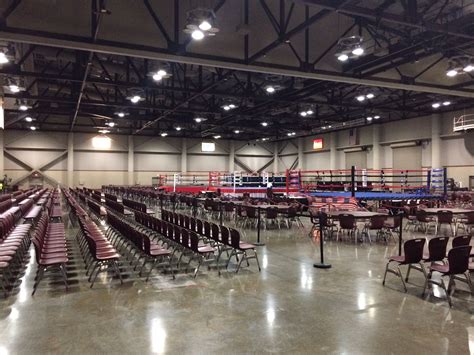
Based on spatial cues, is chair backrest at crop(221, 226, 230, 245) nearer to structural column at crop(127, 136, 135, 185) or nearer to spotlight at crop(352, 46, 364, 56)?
spotlight at crop(352, 46, 364, 56)

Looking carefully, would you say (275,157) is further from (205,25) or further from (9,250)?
(9,250)

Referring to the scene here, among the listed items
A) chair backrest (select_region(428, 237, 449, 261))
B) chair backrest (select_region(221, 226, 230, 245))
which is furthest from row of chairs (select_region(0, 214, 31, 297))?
chair backrest (select_region(428, 237, 449, 261))

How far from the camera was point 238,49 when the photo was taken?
9.67m

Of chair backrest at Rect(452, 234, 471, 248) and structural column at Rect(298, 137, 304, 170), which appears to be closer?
chair backrest at Rect(452, 234, 471, 248)

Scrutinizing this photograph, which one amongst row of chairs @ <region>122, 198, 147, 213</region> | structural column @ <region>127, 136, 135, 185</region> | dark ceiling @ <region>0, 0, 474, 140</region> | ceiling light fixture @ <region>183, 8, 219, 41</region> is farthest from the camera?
structural column @ <region>127, 136, 135, 185</region>

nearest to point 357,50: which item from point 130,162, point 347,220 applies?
point 347,220

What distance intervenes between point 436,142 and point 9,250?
2181 centimetres

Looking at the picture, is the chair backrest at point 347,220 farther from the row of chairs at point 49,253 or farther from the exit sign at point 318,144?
the exit sign at point 318,144

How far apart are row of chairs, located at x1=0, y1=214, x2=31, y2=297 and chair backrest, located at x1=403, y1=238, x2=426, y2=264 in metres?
5.24

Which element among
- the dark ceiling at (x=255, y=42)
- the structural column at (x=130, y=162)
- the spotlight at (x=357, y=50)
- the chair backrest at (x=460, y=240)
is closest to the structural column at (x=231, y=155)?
the structural column at (x=130, y=162)

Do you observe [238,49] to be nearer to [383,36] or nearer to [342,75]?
Answer: [342,75]

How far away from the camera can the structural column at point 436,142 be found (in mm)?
20641

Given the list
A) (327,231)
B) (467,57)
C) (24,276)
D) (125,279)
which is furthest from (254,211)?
(467,57)

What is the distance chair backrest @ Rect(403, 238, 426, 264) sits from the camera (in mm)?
4770
